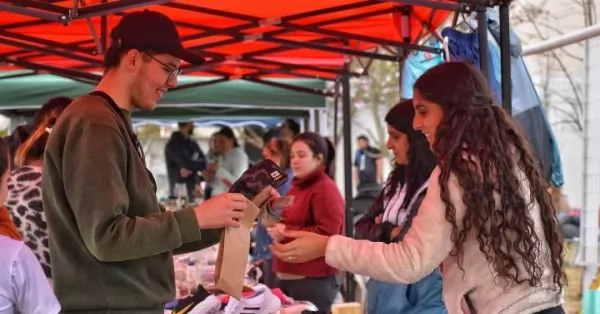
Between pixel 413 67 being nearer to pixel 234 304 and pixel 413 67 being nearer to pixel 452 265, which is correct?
pixel 234 304

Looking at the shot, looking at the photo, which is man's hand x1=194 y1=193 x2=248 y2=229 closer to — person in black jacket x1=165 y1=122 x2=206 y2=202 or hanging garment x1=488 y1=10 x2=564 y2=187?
hanging garment x1=488 y1=10 x2=564 y2=187

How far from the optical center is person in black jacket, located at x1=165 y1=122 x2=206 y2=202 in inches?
361

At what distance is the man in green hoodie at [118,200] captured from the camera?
1.74 m

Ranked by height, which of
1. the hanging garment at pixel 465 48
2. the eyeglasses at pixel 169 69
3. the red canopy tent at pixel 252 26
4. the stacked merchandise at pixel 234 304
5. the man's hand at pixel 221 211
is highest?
the red canopy tent at pixel 252 26

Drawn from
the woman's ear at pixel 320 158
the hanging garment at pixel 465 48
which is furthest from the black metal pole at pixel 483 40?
the woman's ear at pixel 320 158

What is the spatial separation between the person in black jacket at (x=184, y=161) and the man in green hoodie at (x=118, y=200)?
23.4 ft

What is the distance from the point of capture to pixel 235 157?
8.79 m

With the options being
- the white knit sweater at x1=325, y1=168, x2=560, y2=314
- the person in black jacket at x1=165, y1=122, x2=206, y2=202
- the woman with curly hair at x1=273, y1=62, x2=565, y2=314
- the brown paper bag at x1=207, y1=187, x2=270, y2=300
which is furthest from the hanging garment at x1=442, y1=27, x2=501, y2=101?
the person in black jacket at x1=165, y1=122, x2=206, y2=202

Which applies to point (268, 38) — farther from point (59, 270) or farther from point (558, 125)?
point (558, 125)

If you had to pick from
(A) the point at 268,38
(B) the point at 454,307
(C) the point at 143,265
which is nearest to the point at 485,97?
(B) the point at 454,307

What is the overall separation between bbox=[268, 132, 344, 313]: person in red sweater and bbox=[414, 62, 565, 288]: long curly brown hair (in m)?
2.60

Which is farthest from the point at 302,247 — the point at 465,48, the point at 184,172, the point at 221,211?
the point at 184,172

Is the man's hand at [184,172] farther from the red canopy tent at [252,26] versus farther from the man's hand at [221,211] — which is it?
the man's hand at [221,211]

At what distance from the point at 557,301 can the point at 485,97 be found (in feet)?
1.74
